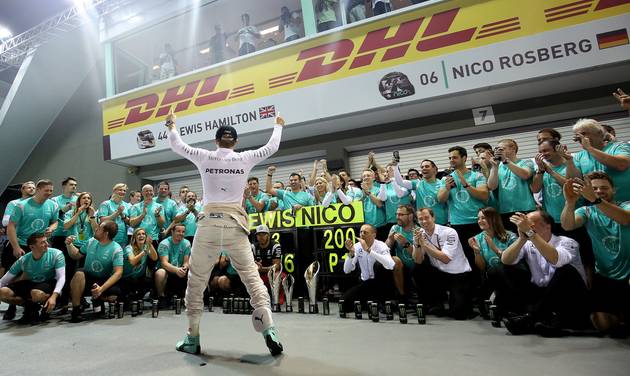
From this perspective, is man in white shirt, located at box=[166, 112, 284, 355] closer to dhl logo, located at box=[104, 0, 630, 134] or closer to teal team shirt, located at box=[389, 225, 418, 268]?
teal team shirt, located at box=[389, 225, 418, 268]

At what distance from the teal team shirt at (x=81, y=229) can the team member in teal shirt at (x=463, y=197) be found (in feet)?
18.5

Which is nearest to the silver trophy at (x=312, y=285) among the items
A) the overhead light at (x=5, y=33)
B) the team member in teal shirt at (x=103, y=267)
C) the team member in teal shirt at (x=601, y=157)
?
the team member in teal shirt at (x=103, y=267)

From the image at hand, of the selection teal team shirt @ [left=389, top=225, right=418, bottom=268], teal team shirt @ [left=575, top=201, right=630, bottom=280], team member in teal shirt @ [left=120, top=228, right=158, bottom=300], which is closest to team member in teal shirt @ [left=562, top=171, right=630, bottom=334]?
teal team shirt @ [left=575, top=201, right=630, bottom=280]

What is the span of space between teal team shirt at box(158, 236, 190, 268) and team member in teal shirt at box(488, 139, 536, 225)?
4656 mm

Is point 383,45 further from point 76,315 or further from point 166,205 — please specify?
point 76,315

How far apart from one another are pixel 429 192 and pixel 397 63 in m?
3.15

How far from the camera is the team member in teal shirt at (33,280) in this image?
4.13 meters

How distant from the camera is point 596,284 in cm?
280

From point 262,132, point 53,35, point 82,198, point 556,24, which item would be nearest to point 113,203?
point 82,198

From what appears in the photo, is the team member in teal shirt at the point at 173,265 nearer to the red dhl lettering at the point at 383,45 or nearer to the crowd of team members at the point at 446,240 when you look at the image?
the crowd of team members at the point at 446,240

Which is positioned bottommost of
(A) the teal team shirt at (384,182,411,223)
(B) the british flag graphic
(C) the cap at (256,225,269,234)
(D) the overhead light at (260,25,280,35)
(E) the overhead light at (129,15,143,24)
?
→ (C) the cap at (256,225,269,234)

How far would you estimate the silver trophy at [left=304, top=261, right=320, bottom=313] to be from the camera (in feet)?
13.9

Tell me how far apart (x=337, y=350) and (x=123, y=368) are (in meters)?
1.61

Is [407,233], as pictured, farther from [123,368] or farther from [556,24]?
[556,24]
